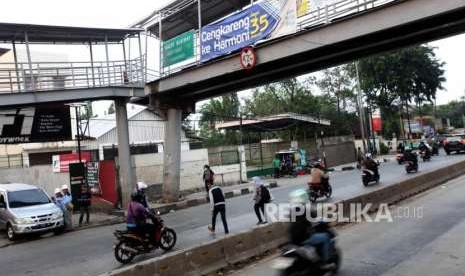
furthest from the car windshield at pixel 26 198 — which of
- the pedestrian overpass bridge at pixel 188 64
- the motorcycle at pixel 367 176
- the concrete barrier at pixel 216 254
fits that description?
the motorcycle at pixel 367 176

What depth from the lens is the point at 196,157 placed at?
28.0 m

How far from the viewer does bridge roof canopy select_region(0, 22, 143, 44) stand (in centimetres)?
2064

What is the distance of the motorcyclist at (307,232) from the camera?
23.9 ft

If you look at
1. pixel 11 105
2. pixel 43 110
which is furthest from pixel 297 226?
pixel 43 110

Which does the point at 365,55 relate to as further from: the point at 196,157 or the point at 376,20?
the point at 196,157

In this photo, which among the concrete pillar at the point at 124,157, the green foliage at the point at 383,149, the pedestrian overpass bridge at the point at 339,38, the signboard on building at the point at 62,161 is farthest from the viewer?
the green foliage at the point at 383,149

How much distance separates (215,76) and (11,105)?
7.97m

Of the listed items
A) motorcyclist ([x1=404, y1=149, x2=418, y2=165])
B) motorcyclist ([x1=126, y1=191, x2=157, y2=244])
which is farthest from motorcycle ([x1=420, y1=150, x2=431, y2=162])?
motorcyclist ([x1=126, y1=191, x2=157, y2=244])

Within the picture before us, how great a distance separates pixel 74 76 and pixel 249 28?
798 centimetres

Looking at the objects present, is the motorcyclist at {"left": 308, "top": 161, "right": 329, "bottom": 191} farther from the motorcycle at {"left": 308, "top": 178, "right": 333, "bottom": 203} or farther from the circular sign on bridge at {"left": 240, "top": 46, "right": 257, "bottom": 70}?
the circular sign on bridge at {"left": 240, "top": 46, "right": 257, "bottom": 70}

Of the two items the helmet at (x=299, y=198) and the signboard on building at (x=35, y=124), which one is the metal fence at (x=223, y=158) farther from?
the helmet at (x=299, y=198)

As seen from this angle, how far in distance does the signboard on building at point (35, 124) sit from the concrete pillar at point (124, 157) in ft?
7.41

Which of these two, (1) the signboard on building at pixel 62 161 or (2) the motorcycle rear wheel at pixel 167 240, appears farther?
(1) the signboard on building at pixel 62 161

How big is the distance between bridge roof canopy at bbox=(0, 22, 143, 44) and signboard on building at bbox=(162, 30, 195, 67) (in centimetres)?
221
